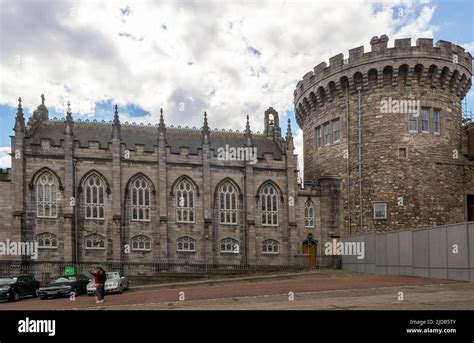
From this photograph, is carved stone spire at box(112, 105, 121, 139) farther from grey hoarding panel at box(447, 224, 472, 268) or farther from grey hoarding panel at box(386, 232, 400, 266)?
grey hoarding panel at box(447, 224, 472, 268)

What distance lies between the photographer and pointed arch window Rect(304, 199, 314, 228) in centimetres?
4178

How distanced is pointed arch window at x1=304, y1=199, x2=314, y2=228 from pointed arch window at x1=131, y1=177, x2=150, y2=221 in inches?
510

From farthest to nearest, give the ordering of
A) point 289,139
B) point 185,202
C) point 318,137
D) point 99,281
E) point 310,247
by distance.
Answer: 1. point 318,137
2. point 289,139
3. point 310,247
4. point 185,202
5. point 99,281

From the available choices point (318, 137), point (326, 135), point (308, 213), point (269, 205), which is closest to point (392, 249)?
point (308, 213)

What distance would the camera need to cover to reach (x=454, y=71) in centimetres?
3912

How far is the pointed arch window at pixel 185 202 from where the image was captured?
40.0 m

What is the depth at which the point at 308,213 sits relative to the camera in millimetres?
41938

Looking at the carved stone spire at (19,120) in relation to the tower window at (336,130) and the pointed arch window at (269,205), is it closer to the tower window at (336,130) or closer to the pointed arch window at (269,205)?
the pointed arch window at (269,205)

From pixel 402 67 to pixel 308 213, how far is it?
1376 cm

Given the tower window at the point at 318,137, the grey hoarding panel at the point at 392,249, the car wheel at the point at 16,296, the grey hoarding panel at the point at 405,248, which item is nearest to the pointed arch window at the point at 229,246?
the tower window at the point at 318,137

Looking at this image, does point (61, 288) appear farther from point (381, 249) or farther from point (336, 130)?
point (336, 130)

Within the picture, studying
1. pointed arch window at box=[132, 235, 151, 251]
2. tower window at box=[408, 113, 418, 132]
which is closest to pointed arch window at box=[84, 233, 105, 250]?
pointed arch window at box=[132, 235, 151, 251]

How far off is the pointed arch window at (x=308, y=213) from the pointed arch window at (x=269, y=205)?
96.5 inches

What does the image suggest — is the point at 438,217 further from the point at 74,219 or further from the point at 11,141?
the point at 11,141
